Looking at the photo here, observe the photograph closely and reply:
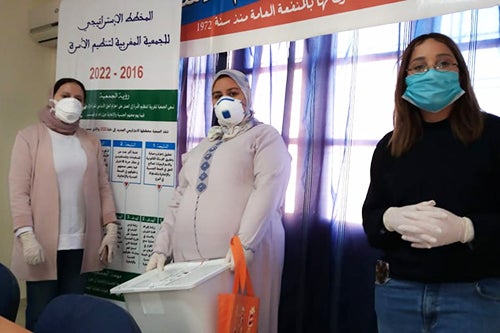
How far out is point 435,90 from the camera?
49.6 inches

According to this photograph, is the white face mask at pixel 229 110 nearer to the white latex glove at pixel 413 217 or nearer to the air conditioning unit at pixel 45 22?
the white latex glove at pixel 413 217

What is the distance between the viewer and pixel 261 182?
1823 millimetres

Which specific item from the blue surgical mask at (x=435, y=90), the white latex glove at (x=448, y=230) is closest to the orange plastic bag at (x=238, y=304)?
the white latex glove at (x=448, y=230)

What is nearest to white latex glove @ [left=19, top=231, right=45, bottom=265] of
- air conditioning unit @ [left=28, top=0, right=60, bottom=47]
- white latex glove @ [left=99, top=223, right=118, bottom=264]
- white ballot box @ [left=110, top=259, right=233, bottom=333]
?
white latex glove @ [left=99, top=223, right=118, bottom=264]

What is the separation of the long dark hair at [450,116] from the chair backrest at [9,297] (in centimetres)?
128

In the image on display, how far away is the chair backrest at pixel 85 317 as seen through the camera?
3.51ft

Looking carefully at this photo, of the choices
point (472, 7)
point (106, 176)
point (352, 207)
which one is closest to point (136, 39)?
point (106, 176)

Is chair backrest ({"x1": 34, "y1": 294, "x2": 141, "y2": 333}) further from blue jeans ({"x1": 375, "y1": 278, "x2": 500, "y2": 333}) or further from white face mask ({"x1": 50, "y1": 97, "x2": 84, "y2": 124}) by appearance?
white face mask ({"x1": 50, "y1": 97, "x2": 84, "y2": 124})

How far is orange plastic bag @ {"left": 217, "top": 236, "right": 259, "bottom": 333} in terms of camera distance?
154cm

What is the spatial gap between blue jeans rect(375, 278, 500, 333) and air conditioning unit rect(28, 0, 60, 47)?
122 inches

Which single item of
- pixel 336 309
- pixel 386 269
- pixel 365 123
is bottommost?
pixel 336 309

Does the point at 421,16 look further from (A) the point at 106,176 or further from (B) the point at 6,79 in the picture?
(B) the point at 6,79

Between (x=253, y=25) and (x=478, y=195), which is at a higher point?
(x=253, y=25)

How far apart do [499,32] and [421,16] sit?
318 mm
